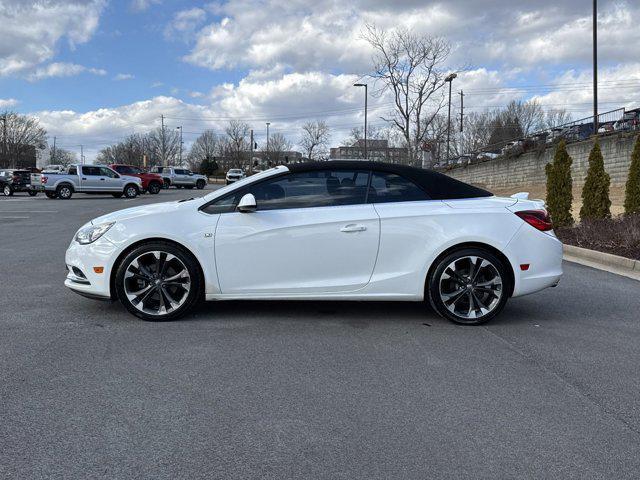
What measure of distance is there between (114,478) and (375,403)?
1631 millimetres

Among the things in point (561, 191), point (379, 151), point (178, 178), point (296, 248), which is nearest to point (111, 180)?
point (178, 178)

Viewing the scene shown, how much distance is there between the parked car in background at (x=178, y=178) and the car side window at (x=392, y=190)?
4592 centimetres

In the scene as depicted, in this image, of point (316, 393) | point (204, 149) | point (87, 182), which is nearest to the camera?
point (316, 393)

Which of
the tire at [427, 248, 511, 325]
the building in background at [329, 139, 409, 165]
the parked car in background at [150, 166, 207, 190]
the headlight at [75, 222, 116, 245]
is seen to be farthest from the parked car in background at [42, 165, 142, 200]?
the tire at [427, 248, 511, 325]

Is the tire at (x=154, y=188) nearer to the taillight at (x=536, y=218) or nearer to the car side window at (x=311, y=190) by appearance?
the car side window at (x=311, y=190)

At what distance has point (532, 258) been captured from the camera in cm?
563

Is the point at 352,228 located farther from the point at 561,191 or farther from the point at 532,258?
the point at 561,191

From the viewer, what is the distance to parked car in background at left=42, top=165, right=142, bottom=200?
30.5 m

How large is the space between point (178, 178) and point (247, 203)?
46.5 metres

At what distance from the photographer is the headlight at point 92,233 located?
5559 millimetres

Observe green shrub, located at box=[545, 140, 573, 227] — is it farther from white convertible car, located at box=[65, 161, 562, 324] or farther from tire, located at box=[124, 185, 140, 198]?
tire, located at box=[124, 185, 140, 198]

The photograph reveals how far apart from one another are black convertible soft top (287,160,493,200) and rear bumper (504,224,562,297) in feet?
2.01

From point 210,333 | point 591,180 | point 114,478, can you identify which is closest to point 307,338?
point 210,333

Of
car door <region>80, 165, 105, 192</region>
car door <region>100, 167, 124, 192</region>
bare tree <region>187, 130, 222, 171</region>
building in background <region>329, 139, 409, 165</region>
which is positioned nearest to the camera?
car door <region>80, 165, 105, 192</region>
